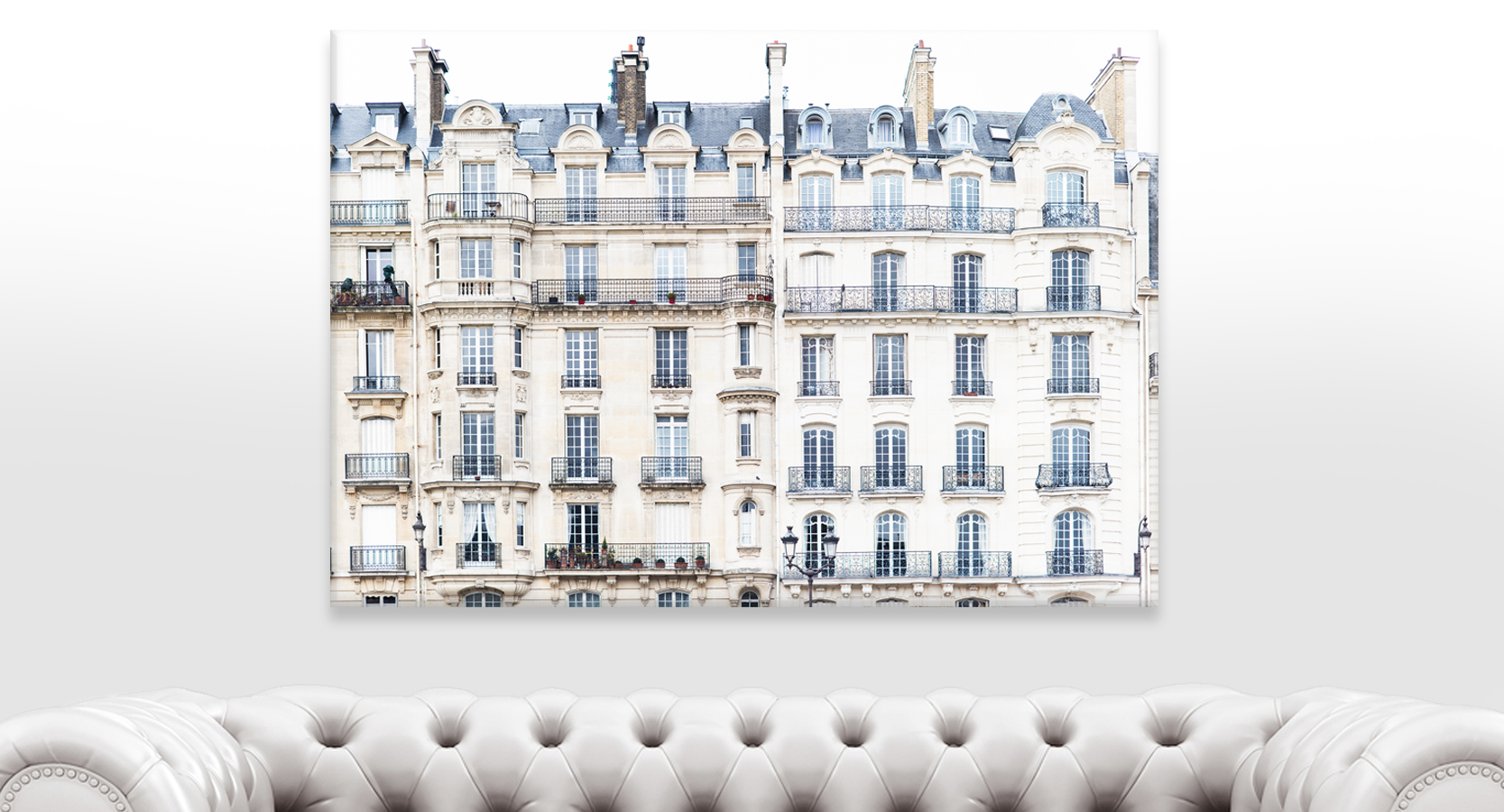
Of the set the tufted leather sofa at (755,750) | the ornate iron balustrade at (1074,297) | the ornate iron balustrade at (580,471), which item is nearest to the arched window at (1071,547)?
the tufted leather sofa at (755,750)

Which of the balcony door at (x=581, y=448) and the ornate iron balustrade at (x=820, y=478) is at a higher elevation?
the balcony door at (x=581, y=448)

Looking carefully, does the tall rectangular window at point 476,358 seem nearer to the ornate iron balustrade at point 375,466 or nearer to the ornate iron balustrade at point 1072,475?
the ornate iron balustrade at point 375,466

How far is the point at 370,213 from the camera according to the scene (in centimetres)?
293

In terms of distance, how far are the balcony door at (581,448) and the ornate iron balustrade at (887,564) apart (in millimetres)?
609

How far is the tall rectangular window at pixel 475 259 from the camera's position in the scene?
9.58ft

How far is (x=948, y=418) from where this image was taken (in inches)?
115
